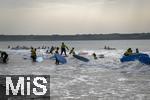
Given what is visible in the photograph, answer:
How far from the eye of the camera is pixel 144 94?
53.7 ft

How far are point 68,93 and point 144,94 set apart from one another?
3726mm

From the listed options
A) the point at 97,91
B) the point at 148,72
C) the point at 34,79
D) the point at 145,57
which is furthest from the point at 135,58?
the point at 97,91

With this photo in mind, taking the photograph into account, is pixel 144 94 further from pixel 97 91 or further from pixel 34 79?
pixel 34 79

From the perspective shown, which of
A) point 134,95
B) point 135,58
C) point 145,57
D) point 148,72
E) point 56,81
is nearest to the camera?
point 134,95

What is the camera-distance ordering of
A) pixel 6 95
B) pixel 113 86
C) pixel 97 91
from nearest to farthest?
pixel 6 95
pixel 97 91
pixel 113 86

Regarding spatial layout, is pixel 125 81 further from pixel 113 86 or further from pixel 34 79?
pixel 34 79

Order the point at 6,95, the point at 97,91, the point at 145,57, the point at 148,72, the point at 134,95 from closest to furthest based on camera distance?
the point at 6,95 → the point at 134,95 → the point at 97,91 → the point at 148,72 → the point at 145,57

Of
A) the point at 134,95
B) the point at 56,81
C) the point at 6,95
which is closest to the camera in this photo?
the point at 6,95

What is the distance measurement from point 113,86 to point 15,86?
5.44 meters

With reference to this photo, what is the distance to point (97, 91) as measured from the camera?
17.1 m

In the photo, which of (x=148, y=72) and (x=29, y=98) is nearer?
(x=29, y=98)

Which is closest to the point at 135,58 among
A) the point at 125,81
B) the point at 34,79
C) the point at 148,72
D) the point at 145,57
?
the point at 145,57

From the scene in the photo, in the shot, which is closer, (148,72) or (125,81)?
(125,81)

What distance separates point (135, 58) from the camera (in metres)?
33.2
